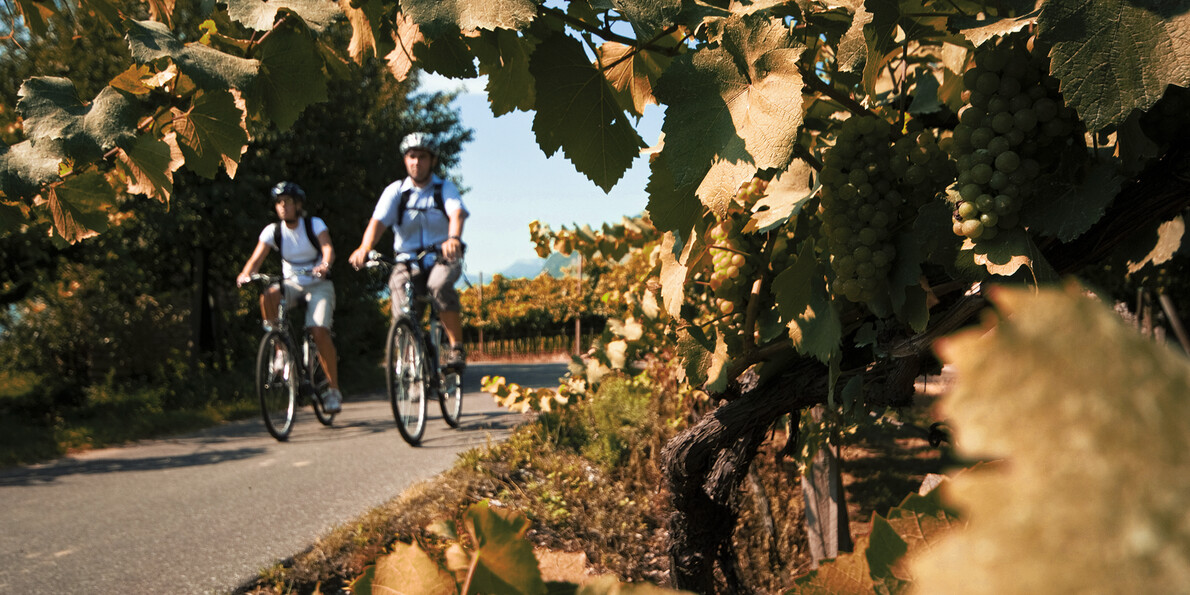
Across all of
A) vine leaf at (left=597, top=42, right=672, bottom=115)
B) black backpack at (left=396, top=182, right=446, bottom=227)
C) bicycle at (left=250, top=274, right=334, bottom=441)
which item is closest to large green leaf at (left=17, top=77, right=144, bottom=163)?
vine leaf at (left=597, top=42, right=672, bottom=115)

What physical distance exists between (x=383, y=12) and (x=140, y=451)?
6.55 m

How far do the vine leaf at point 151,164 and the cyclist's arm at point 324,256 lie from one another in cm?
489

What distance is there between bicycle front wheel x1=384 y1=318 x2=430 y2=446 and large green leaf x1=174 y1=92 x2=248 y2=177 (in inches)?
167

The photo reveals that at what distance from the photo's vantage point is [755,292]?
1.31m

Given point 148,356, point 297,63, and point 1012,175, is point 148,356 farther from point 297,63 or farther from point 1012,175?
point 1012,175

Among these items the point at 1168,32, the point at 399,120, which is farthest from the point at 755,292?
the point at 399,120

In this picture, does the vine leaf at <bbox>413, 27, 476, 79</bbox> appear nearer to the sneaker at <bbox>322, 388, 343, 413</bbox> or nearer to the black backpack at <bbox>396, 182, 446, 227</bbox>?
the black backpack at <bbox>396, 182, 446, 227</bbox>

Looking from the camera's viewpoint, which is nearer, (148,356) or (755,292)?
(755,292)

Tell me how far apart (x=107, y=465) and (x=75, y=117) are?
573 cm

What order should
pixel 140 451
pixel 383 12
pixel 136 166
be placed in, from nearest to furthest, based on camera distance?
pixel 383 12 → pixel 136 166 → pixel 140 451

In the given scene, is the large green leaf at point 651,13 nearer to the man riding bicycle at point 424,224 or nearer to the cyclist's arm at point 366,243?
the cyclist's arm at point 366,243

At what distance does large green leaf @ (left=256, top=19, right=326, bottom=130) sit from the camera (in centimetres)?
115

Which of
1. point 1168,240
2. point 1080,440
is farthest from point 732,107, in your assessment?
point 1168,240

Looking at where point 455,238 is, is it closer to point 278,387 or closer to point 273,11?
point 278,387
